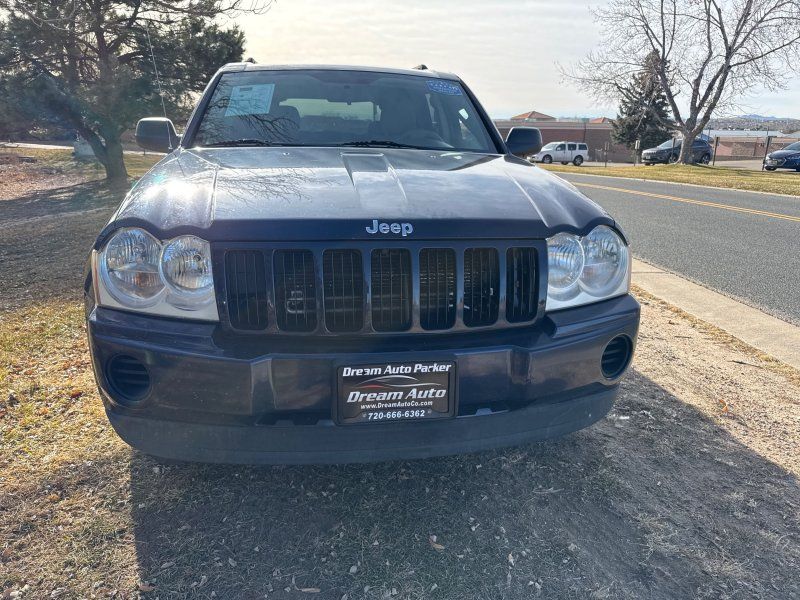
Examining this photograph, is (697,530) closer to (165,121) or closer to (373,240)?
(373,240)

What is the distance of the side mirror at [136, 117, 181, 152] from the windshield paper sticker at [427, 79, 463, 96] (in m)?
1.66

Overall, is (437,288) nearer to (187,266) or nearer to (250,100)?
(187,266)

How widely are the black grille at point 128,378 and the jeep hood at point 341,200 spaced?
0.44 meters

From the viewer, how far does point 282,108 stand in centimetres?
338

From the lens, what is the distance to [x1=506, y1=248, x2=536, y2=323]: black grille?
2133mm

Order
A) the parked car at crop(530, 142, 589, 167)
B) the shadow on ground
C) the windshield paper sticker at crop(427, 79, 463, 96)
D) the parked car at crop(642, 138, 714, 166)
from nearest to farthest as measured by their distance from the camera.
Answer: the windshield paper sticker at crop(427, 79, 463, 96), the shadow on ground, the parked car at crop(642, 138, 714, 166), the parked car at crop(530, 142, 589, 167)

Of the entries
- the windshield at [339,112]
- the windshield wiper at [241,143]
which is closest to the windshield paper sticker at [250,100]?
the windshield at [339,112]

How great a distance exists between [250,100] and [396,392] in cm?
224

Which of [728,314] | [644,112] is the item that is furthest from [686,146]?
[728,314]

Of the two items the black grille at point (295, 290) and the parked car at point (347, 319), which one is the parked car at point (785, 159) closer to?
the parked car at point (347, 319)

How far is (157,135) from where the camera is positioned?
12.2 feet

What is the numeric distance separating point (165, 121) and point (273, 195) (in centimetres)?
215

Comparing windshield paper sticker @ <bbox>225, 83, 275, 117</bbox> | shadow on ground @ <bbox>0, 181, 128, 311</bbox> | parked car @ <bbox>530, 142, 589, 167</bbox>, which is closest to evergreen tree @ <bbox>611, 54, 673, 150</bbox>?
parked car @ <bbox>530, 142, 589, 167</bbox>

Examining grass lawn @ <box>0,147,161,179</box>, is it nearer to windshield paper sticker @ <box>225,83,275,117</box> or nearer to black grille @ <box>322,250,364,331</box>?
windshield paper sticker @ <box>225,83,275,117</box>
